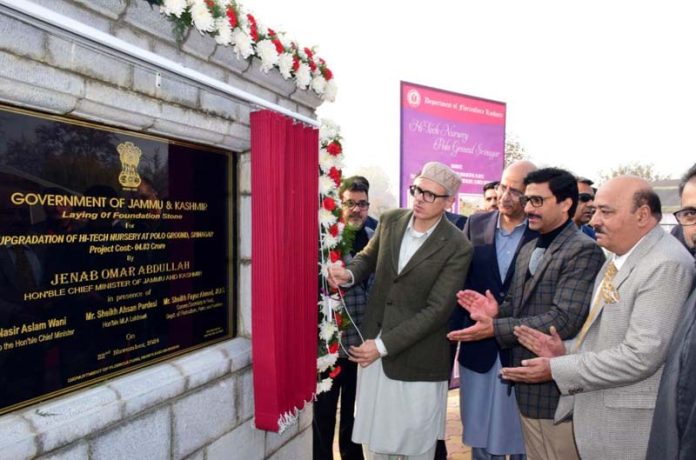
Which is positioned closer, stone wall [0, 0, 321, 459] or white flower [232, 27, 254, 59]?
stone wall [0, 0, 321, 459]

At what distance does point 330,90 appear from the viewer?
3.67m

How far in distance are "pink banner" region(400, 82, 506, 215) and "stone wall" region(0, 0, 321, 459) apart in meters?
2.38

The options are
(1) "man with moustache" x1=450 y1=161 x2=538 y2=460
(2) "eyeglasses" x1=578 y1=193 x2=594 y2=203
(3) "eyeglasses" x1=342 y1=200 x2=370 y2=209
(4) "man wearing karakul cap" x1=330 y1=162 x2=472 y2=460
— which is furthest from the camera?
(2) "eyeglasses" x1=578 y1=193 x2=594 y2=203

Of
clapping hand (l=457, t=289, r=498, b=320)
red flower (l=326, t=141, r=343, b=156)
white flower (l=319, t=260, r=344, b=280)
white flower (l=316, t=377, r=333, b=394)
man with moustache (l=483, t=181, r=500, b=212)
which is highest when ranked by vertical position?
red flower (l=326, t=141, r=343, b=156)

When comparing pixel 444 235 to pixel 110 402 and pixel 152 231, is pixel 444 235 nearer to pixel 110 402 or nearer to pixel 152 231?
pixel 152 231

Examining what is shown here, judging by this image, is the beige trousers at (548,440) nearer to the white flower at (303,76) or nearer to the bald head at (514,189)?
the bald head at (514,189)

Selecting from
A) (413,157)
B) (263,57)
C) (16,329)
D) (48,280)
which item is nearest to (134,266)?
(48,280)

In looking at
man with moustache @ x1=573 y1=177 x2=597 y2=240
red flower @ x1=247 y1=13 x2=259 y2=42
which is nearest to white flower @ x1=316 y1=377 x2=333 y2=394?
red flower @ x1=247 y1=13 x2=259 y2=42

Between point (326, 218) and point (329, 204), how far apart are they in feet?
0.35

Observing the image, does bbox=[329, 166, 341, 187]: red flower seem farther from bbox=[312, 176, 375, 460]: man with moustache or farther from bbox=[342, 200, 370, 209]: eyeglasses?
bbox=[342, 200, 370, 209]: eyeglasses

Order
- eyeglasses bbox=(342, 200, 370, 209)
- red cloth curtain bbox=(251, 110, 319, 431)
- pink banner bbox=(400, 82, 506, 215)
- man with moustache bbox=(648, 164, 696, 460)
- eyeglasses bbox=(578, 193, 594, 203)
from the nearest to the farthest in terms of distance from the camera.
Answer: man with moustache bbox=(648, 164, 696, 460) < red cloth curtain bbox=(251, 110, 319, 431) < eyeglasses bbox=(342, 200, 370, 209) < eyeglasses bbox=(578, 193, 594, 203) < pink banner bbox=(400, 82, 506, 215)

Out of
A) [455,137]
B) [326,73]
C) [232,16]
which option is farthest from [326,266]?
[455,137]

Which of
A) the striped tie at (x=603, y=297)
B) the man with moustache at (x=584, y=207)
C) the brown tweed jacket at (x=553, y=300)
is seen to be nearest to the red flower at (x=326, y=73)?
the brown tweed jacket at (x=553, y=300)

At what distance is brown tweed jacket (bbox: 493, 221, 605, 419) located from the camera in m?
2.77
